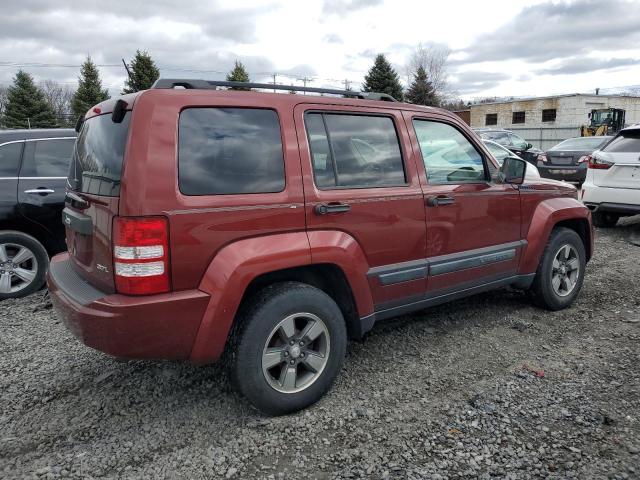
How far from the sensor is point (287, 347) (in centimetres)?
282

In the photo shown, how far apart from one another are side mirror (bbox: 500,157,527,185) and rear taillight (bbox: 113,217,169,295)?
2.72m

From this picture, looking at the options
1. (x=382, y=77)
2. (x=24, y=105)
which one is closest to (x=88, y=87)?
(x=24, y=105)

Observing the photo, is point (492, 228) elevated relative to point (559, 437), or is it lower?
elevated

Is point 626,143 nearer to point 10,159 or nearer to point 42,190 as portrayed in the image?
point 42,190

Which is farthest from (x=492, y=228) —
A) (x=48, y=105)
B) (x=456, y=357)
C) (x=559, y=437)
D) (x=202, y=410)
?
(x=48, y=105)

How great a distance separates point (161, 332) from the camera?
2.45m

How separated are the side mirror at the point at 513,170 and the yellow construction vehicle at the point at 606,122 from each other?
27.4m

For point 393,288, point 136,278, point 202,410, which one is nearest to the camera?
point 136,278

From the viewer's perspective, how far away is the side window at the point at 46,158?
197 inches

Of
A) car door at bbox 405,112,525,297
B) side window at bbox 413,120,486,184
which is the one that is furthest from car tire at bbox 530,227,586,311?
side window at bbox 413,120,486,184

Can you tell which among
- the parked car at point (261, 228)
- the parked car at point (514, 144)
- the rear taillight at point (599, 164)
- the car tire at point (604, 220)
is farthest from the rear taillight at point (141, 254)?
the parked car at point (514, 144)

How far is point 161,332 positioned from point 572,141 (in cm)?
1422

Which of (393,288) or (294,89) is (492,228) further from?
(294,89)

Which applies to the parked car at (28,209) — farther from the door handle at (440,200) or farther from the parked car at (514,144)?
the parked car at (514,144)
